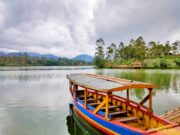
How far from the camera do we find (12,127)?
10.7 m

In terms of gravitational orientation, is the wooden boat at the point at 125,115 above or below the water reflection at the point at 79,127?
above

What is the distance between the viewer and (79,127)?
10.7 m

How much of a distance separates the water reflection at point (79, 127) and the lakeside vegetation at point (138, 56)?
70043mm

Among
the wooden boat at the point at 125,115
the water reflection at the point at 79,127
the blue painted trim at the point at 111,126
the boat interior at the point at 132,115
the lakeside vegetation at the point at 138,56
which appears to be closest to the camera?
the wooden boat at the point at 125,115

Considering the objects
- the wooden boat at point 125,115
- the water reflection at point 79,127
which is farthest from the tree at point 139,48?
the wooden boat at point 125,115

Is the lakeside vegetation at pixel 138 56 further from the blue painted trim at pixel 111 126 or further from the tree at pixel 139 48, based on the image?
the blue painted trim at pixel 111 126

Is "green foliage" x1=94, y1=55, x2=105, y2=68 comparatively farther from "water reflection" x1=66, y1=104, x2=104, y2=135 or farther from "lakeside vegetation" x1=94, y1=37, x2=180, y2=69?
"water reflection" x1=66, y1=104, x2=104, y2=135

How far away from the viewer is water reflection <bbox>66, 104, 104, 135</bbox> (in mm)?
9703

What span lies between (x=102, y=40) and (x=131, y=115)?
8664 centimetres

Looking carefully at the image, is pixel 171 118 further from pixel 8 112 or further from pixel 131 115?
pixel 8 112

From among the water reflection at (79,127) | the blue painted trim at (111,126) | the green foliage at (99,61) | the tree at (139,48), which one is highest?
the tree at (139,48)

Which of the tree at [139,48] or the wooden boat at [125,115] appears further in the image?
the tree at [139,48]

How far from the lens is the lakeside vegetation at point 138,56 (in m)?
77.6

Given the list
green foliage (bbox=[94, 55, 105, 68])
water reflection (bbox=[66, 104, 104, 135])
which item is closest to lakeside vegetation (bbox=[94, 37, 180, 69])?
green foliage (bbox=[94, 55, 105, 68])
